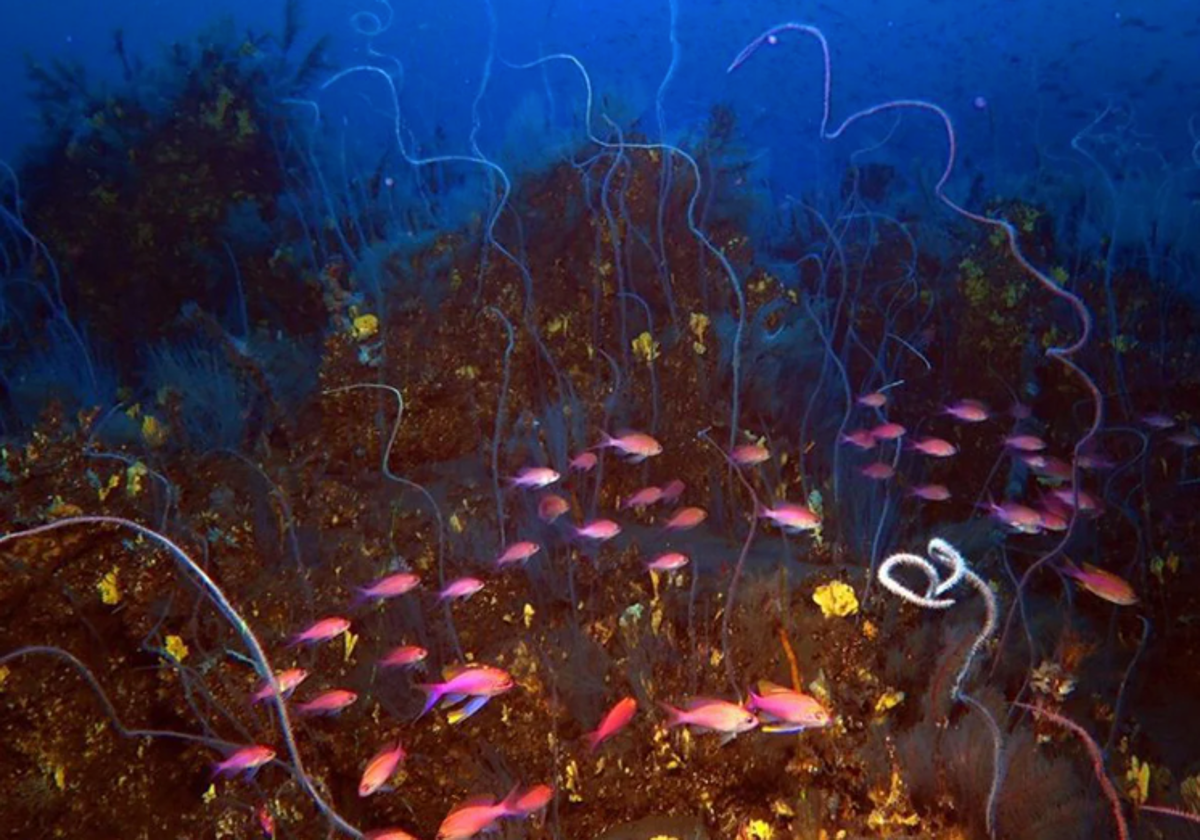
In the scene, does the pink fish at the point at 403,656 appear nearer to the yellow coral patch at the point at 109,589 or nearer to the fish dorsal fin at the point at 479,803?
the fish dorsal fin at the point at 479,803

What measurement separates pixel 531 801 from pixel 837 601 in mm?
1816

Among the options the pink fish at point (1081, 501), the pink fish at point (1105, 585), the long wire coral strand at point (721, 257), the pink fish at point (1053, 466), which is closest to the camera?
the pink fish at point (1105, 585)

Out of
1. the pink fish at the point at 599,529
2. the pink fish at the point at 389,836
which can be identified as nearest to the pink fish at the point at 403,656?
the pink fish at the point at 389,836

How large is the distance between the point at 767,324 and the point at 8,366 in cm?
943

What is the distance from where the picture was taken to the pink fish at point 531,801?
9.39 feet

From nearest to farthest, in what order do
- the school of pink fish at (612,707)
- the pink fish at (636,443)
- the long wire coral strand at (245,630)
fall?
the long wire coral strand at (245,630)
the school of pink fish at (612,707)
the pink fish at (636,443)

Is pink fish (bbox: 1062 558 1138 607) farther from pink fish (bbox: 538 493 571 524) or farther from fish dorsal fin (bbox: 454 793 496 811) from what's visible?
fish dorsal fin (bbox: 454 793 496 811)

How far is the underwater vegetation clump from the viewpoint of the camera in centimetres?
334

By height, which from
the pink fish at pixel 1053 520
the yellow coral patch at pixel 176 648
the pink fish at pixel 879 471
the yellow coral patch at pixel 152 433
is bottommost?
the pink fish at pixel 1053 520

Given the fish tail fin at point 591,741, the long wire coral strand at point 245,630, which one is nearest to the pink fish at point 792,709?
the fish tail fin at point 591,741

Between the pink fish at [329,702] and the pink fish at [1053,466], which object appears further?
the pink fish at [1053,466]

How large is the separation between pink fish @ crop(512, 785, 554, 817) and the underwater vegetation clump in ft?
0.08

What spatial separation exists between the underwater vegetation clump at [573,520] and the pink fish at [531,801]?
2cm

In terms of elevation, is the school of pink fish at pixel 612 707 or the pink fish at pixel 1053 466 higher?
the school of pink fish at pixel 612 707
